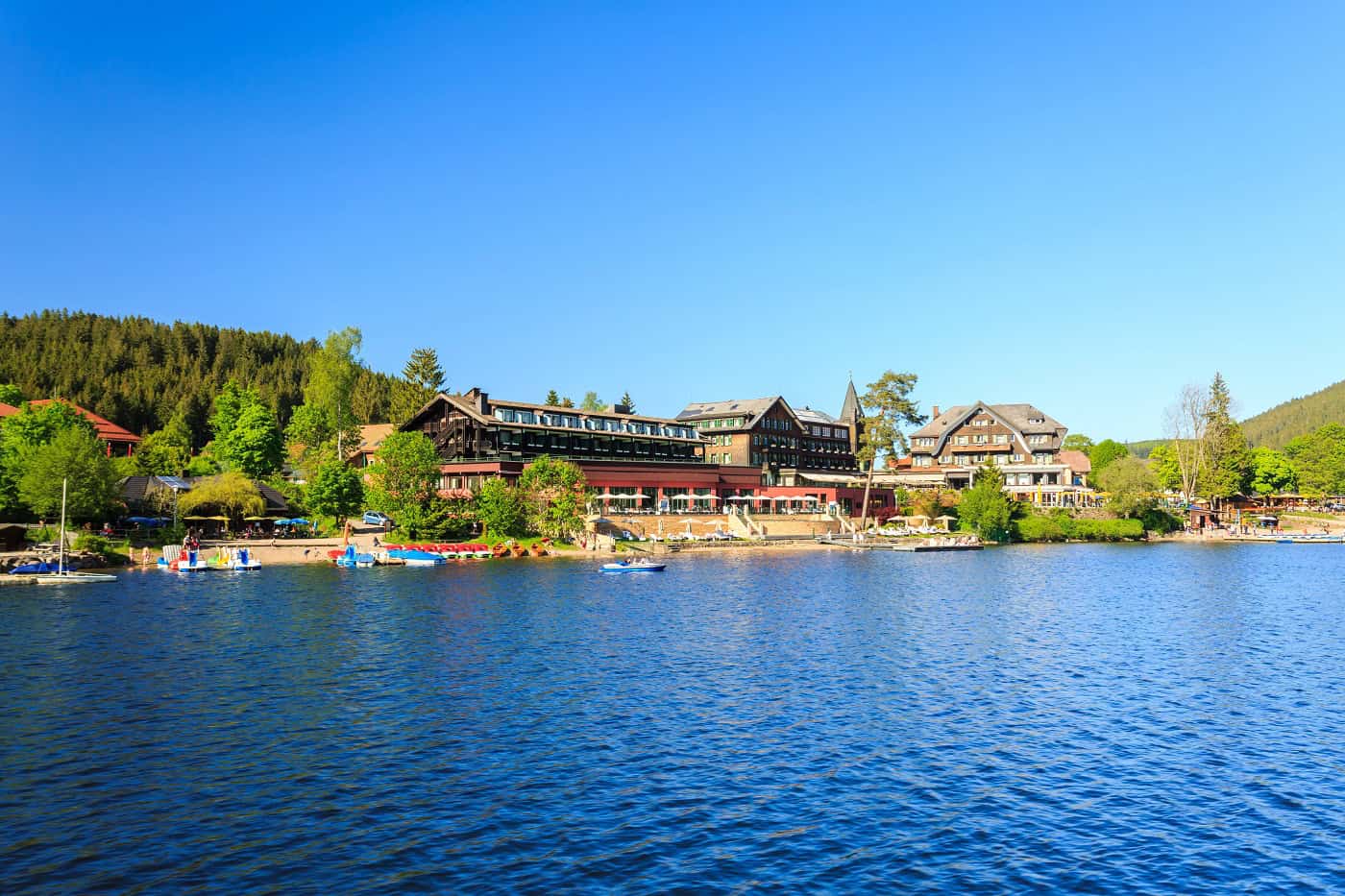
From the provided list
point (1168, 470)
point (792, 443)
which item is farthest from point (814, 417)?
point (1168, 470)

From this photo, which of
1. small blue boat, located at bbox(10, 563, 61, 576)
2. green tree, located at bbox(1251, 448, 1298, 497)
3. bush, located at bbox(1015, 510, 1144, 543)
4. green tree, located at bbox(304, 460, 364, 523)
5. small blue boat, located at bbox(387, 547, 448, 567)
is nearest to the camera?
small blue boat, located at bbox(10, 563, 61, 576)

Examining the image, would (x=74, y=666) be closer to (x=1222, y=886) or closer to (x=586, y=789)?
(x=586, y=789)

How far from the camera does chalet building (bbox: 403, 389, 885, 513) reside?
116 metres

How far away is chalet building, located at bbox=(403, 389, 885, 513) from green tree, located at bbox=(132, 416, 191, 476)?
3375 cm

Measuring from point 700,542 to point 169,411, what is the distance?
119 metres

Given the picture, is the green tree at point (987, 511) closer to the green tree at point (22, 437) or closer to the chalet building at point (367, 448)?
the chalet building at point (367, 448)

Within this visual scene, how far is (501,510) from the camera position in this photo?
99688mm

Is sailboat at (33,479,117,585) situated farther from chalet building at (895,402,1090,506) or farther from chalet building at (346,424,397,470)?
chalet building at (895,402,1090,506)

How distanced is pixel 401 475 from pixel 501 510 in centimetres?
1109

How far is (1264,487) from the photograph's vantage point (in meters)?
194

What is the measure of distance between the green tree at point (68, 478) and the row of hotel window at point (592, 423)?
43.7 metres

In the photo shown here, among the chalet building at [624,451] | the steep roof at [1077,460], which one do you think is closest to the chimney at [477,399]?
the chalet building at [624,451]

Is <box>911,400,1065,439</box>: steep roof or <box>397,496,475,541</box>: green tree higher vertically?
<box>911,400,1065,439</box>: steep roof

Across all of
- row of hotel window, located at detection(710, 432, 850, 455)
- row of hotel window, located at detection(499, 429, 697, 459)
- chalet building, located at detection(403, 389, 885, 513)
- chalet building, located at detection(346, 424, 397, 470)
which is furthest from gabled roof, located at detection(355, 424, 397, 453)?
row of hotel window, located at detection(710, 432, 850, 455)
